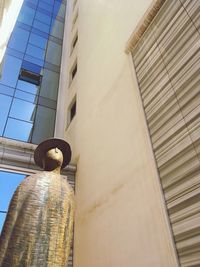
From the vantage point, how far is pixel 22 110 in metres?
8.23

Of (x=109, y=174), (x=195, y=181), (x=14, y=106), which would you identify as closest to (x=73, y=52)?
(x=14, y=106)

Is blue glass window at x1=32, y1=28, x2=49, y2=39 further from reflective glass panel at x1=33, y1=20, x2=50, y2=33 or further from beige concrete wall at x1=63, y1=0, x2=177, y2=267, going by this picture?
beige concrete wall at x1=63, y1=0, x2=177, y2=267

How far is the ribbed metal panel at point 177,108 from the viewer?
288 cm

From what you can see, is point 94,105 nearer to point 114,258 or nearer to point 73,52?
point 114,258

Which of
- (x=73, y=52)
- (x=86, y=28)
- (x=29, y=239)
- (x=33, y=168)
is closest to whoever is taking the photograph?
(x=29, y=239)

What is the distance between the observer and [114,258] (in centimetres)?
413

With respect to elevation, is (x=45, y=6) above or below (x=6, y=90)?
above

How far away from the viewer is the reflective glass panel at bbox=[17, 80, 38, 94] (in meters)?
8.81

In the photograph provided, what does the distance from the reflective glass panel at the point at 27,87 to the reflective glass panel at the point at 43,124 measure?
768mm

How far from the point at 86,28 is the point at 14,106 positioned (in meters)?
4.48

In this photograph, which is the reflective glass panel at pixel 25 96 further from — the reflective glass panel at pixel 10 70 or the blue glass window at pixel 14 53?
the blue glass window at pixel 14 53

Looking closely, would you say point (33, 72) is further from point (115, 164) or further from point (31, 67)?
point (115, 164)

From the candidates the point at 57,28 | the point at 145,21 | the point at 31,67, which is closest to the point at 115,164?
the point at 145,21

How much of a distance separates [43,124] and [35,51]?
147 inches
